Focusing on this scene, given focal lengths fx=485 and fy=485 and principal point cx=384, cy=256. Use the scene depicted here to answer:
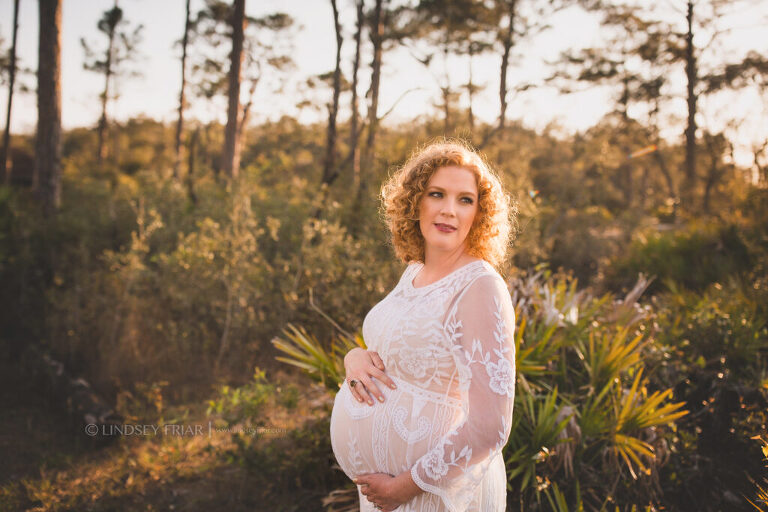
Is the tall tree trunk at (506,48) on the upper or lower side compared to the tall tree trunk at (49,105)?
upper

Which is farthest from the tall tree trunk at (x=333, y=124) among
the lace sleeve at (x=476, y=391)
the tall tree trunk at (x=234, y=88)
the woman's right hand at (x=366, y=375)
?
the lace sleeve at (x=476, y=391)

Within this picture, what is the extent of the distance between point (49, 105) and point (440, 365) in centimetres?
974

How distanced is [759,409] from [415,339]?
3.34 metres

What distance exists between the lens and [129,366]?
549 centimetres

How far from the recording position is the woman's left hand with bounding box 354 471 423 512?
1.54 meters

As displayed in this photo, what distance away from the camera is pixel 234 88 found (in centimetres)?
1157

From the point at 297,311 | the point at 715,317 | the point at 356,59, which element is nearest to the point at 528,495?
the point at 715,317

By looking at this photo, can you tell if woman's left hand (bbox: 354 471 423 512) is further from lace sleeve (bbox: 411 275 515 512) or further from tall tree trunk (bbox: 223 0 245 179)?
tall tree trunk (bbox: 223 0 245 179)

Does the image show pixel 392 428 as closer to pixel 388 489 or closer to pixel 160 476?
pixel 388 489

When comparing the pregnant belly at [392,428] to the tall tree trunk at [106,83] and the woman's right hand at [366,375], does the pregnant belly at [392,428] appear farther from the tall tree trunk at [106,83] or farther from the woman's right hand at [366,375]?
the tall tree trunk at [106,83]

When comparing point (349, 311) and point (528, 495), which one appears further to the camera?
point (349, 311)

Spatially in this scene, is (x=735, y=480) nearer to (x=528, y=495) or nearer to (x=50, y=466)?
(x=528, y=495)

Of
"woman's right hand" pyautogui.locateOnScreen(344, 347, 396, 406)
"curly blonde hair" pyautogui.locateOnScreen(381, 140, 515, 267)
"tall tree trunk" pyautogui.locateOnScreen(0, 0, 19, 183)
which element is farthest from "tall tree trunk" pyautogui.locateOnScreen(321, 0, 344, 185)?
"tall tree trunk" pyautogui.locateOnScreen(0, 0, 19, 183)

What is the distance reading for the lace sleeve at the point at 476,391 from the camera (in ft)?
4.54
